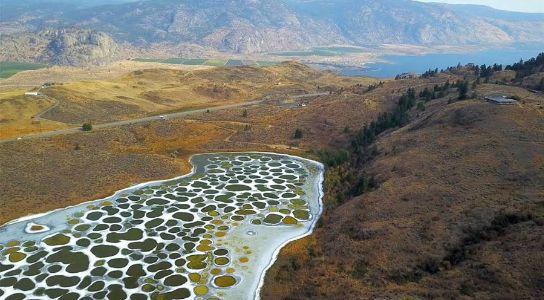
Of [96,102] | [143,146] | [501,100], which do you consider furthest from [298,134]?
[96,102]

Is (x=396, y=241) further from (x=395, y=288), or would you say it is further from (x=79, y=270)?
(x=79, y=270)

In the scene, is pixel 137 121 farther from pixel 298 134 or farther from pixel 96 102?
pixel 298 134

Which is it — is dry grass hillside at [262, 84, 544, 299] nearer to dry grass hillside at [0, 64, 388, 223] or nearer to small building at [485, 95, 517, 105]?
small building at [485, 95, 517, 105]

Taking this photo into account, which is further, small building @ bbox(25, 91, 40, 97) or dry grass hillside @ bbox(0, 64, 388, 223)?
small building @ bbox(25, 91, 40, 97)

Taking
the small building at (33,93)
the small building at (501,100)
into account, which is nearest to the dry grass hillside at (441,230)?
the small building at (501,100)

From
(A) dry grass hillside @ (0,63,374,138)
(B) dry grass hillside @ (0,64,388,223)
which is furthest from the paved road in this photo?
(B) dry grass hillside @ (0,64,388,223)

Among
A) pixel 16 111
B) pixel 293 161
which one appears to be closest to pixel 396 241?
pixel 293 161
